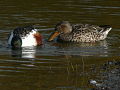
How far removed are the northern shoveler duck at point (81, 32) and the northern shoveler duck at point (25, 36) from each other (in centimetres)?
93

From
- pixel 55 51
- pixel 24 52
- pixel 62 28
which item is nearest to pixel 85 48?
pixel 55 51

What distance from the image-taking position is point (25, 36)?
43.2ft

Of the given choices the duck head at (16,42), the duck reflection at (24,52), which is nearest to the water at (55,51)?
the duck reflection at (24,52)

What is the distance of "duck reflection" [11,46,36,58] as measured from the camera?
11519 mm

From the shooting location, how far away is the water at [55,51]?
9031mm

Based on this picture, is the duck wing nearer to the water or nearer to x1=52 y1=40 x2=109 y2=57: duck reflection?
the water

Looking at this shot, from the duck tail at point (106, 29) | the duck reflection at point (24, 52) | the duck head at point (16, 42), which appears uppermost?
the duck tail at point (106, 29)

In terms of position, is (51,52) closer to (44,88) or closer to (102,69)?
(102,69)

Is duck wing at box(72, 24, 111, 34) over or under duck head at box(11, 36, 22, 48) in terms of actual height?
over

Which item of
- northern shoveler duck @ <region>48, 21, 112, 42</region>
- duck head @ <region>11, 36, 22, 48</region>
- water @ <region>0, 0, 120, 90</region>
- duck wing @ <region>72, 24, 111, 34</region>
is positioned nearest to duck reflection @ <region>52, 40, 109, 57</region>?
water @ <region>0, 0, 120, 90</region>

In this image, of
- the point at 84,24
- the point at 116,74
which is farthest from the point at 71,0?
the point at 116,74

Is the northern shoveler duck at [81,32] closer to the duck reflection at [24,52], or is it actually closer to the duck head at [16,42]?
the duck head at [16,42]

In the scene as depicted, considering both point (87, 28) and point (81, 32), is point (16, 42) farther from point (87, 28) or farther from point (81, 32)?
point (87, 28)

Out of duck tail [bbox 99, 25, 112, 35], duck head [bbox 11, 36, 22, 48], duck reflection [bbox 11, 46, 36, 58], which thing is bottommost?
duck reflection [bbox 11, 46, 36, 58]
